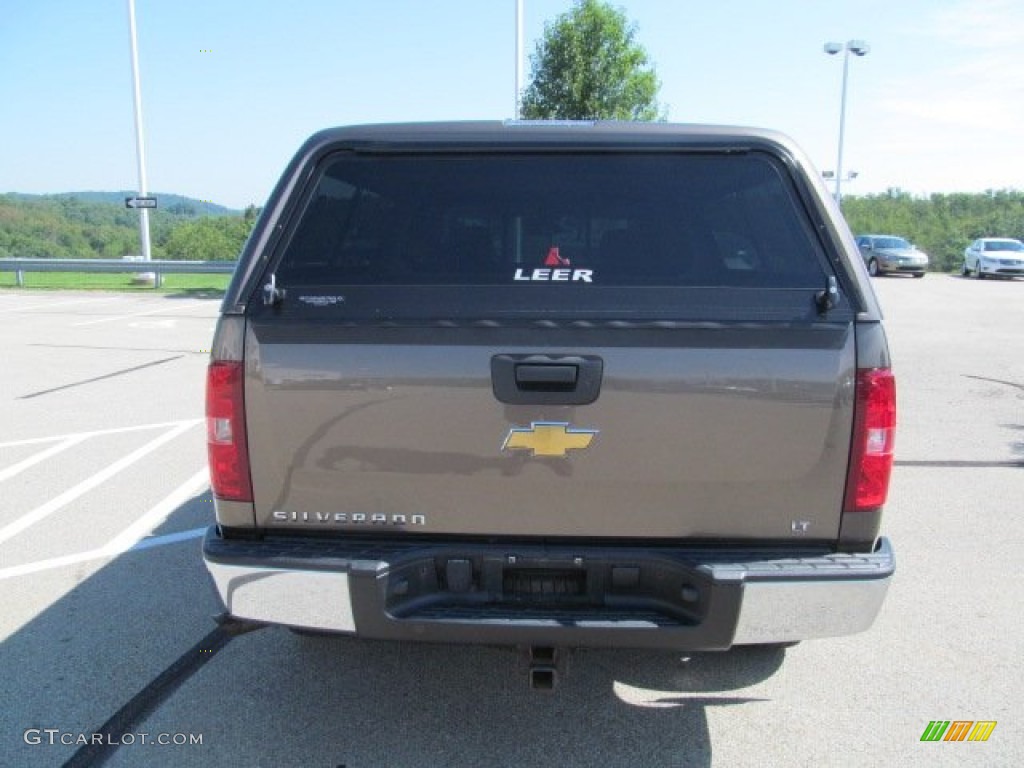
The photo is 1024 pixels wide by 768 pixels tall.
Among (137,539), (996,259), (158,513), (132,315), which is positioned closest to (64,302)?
(132,315)

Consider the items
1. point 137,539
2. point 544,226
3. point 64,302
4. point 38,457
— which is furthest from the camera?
point 64,302

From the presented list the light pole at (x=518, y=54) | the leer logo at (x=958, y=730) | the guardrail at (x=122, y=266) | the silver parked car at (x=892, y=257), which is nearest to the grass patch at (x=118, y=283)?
the guardrail at (x=122, y=266)

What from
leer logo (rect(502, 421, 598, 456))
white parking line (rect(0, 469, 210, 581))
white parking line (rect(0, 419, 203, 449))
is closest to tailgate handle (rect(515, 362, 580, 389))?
leer logo (rect(502, 421, 598, 456))

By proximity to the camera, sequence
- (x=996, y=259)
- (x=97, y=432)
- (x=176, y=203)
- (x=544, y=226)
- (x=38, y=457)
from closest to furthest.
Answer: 1. (x=544, y=226)
2. (x=38, y=457)
3. (x=97, y=432)
4. (x=996, y=259)
5. (x=176, y=203)

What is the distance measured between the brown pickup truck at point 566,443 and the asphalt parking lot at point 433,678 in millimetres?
632

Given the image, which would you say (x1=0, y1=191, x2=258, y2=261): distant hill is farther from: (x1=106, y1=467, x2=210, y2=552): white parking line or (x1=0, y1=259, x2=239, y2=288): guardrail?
(x1=106, y1=467, x2=210, y2=552): white parking line

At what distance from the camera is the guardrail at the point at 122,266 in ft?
72.9

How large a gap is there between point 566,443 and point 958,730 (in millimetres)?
1889

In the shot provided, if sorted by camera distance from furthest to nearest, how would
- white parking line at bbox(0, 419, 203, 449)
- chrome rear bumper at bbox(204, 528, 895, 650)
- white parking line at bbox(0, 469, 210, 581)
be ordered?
1. white parking line at bbox(0, 419, 203, 449)
2. white parking line at bbox(0, 469, 210, 581)
3. chrome rear bumper at bbox(204, 528, 895, 650)

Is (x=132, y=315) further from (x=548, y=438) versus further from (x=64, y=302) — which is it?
(x=548, y=438)

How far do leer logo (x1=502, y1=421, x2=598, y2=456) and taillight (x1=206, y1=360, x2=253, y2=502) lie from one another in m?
0.83

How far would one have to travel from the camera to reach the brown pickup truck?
2414 millimetres

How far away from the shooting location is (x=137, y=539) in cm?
472

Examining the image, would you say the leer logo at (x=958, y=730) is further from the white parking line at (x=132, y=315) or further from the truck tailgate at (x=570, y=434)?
the white parking line at (x=132, y=315)
